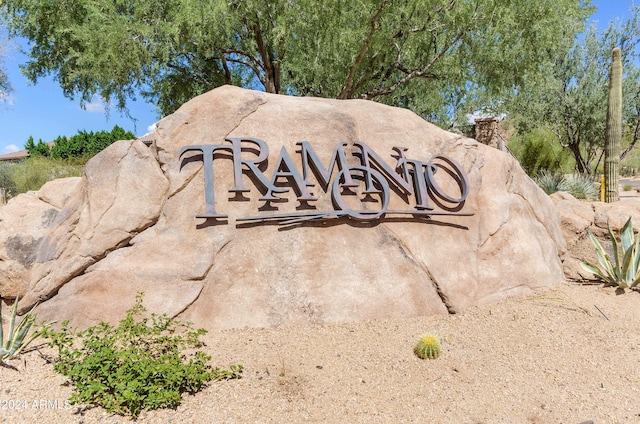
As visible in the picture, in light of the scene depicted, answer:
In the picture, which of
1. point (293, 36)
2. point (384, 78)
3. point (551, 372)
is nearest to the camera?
point (551, 372)

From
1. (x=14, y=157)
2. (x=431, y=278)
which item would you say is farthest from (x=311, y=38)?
(x=14, y=157)

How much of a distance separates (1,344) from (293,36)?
34.7 feet

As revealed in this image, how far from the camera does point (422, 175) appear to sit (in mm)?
5891

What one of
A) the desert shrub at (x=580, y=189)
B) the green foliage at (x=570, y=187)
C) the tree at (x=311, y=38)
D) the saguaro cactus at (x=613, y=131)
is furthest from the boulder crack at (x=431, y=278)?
the desert shrub at (x=580, y=189)

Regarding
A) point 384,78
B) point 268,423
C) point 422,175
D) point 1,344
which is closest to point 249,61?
point 384,78

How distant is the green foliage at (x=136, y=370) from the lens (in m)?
3.29

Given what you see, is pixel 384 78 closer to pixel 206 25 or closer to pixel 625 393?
pixel 206 25

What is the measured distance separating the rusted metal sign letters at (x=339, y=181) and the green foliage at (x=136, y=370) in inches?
56.6

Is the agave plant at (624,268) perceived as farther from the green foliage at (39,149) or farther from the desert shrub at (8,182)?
the green foliage at (39,149)

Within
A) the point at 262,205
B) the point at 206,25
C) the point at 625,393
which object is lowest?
the point at 625,393

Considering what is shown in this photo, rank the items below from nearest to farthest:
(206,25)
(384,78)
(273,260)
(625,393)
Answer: (625,393) < (273,260) < (206,25) < (384,78)

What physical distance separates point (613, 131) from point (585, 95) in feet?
33.5

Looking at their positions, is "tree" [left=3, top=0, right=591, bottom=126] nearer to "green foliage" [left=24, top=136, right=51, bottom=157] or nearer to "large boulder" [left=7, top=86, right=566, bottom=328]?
"large boulder" [left=7, top=86, right=566, bottom=328]

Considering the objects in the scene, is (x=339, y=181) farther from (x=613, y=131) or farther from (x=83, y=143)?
(x=83, y=143)
